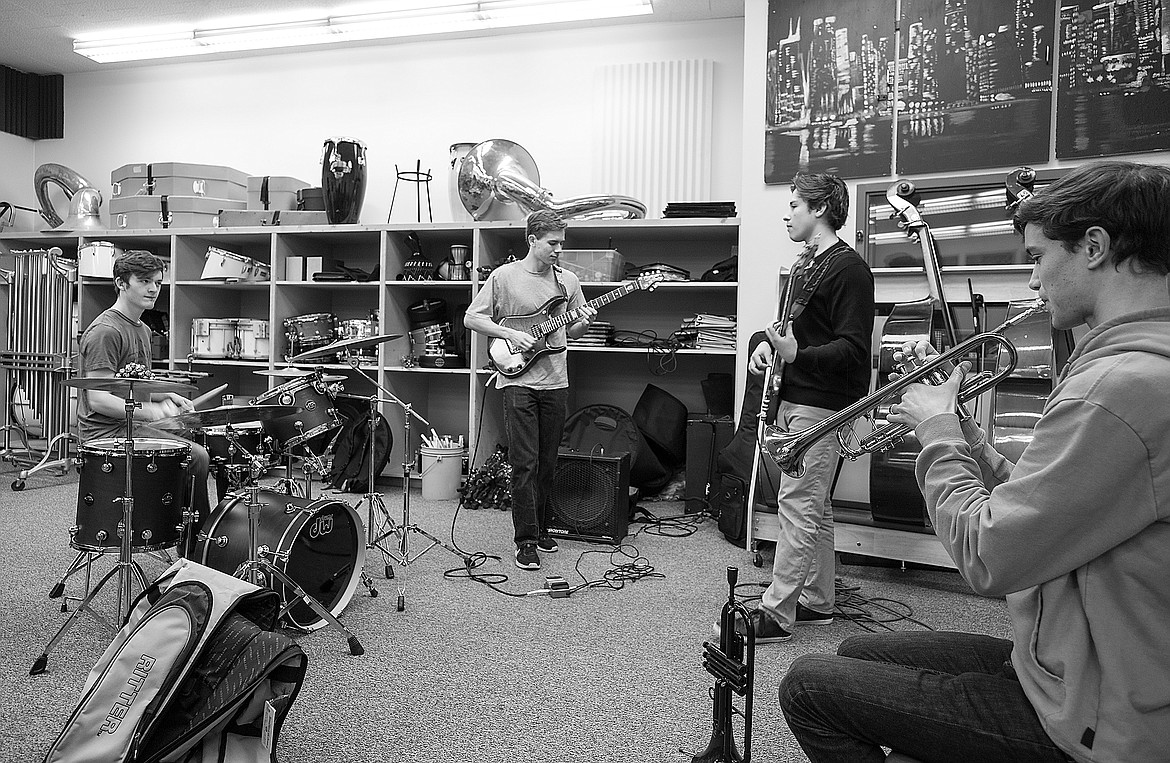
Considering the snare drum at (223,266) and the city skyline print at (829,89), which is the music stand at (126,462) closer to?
the city skyline print at (829,89)

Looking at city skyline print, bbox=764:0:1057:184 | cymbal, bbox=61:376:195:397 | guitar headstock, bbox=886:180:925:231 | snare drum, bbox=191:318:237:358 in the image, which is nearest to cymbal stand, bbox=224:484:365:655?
cymbal, bbox=61:376:195:397

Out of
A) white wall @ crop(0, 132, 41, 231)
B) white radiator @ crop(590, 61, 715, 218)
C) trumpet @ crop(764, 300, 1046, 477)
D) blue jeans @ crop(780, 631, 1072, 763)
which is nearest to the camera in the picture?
blue jeans @ crop(780, 631, 1072, 763)

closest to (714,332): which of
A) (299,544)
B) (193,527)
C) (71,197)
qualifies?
(299,544)

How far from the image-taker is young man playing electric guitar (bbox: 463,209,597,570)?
385 cm

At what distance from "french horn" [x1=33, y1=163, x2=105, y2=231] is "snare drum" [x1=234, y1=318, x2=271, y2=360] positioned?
6.23 feet

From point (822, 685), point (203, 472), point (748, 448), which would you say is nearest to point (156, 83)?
point (203, 472)

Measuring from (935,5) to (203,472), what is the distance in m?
4.36

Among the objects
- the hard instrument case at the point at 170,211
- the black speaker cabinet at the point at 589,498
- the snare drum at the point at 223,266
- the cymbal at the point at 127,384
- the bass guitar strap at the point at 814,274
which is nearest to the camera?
the cymbal at the point at 127,384

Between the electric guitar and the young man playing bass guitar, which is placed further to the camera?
the electric guitar

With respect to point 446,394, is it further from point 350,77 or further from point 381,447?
point 350,77

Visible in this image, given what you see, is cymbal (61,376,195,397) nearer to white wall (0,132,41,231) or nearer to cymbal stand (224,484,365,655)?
cymbal stand (224,484,365,655)

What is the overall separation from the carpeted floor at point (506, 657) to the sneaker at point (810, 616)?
4cm

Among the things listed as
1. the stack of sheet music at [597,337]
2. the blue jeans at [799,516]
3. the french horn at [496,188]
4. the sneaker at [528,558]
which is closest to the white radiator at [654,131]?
the french horn at [496,188]

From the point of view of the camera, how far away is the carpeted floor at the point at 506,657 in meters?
2.12
